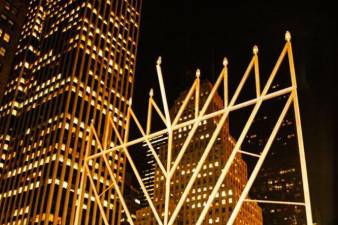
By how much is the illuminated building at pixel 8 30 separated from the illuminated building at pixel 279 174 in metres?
85.4

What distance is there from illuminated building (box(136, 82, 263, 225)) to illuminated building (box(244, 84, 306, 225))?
36384mm

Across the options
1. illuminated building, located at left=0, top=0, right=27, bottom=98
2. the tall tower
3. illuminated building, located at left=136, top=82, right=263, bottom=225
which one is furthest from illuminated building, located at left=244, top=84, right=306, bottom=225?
illuminated building, located at left=0, top=0, right=27, bottom=98

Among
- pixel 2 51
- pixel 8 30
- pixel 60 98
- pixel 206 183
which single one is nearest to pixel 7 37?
pixel 8 30

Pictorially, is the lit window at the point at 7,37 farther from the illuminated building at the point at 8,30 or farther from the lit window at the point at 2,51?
the lit window at the point at 2,51

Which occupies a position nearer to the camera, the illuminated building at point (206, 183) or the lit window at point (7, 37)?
the lit window at point (7, 37)

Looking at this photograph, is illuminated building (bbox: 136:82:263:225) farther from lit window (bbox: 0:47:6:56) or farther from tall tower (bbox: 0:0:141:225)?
lit window (bbox: 0:47:6:56)

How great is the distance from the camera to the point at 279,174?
371 ft

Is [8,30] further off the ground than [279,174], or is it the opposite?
[279,174]

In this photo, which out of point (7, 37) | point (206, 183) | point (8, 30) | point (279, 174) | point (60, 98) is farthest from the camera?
point (279, 174)

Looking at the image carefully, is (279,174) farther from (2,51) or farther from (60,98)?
(2,51)

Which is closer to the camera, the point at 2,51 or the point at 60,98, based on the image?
the point at 2,51

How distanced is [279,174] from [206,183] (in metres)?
57.5

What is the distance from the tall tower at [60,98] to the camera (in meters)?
49.7

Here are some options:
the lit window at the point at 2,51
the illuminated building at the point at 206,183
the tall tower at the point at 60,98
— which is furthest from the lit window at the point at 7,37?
the illuminated building at the point at 206,183
